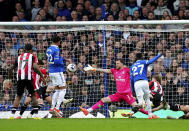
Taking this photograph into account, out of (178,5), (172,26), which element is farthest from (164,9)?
(172,26)

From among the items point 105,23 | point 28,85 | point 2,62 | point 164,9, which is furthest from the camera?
point 164,9

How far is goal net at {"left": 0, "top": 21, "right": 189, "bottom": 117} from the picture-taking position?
39.8 ft

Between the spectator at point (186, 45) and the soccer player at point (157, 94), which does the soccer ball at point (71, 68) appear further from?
the spectator at point (186, 45)

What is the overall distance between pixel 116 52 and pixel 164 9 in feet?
10.7

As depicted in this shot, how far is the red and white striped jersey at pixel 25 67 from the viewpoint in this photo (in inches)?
410

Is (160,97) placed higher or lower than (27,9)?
lower

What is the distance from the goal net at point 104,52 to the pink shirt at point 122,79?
77 centimetres

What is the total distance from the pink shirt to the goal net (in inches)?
30.5

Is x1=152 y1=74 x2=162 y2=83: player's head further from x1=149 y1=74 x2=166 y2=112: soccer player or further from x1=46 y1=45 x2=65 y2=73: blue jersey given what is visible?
x1=46 y1=45 x2=65 y2=73: blue jersey

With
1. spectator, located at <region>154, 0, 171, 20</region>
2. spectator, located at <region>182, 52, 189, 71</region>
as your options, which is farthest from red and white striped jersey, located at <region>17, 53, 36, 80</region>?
spectator, located at <region>154, 0, 171, 20</region>

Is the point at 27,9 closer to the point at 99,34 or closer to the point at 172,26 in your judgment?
the point at 99,34

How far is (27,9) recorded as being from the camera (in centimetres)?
1600

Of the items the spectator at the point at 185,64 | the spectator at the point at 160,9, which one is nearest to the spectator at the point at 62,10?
the spectator at the point at 160,9

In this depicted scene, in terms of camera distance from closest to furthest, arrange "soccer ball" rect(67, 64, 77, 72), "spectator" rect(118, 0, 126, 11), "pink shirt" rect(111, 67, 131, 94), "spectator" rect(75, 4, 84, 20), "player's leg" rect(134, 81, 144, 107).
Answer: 1. "player's leg" rect(134, 81, 144, 107)
2. "pink shirt" rect(111, 67, 131, 94)
3. "soccer ball" rect(67, 64, 77, 72)
4. "spectator" rect(75, 4, 84, 20)
5. "spectator" rect(118, 0, 126, 11)
